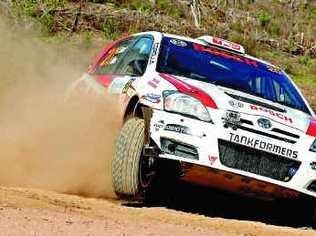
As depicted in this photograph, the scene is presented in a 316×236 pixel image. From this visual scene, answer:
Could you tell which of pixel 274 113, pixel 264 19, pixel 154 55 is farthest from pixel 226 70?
pixel 264 19

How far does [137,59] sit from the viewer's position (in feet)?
25.7

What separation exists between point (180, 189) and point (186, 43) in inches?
59.7

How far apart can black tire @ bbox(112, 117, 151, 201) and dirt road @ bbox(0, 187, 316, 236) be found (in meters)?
0.13

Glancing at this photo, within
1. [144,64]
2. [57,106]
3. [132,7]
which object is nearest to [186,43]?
[144,64]

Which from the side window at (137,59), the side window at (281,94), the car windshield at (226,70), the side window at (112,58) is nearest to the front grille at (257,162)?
the car windshield at (226,70)

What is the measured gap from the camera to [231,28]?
24891 millimetres

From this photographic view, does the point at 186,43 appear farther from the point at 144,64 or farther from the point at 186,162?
the point at 186,162

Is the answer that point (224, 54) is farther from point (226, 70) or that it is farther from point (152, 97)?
point (152, 97)


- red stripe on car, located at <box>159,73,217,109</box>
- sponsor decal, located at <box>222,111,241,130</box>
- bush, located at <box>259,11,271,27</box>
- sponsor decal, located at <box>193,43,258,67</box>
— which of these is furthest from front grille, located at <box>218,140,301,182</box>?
bush, located at <box>259,11,271,27</box>

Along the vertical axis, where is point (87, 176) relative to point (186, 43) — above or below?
below

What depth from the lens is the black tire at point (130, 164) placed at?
6531mm

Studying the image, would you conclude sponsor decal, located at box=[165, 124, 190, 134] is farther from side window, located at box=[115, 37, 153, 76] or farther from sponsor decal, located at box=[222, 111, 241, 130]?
side window, located at box=[115, 37, 153, 76]

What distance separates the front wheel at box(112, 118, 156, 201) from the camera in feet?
21.4

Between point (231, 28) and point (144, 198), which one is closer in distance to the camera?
point (144, 198)
